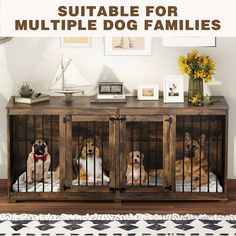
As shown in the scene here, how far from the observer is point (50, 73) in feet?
17.0

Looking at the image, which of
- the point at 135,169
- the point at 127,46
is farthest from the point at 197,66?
the point at 135,169

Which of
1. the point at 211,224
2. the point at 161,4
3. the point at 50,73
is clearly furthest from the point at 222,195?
the point at 161,4

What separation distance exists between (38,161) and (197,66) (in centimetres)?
138

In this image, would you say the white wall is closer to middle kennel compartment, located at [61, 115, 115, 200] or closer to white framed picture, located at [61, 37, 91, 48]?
white framed picture, located at [61, 37, 91, 48]

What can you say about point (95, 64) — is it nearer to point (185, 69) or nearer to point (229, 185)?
point (185, 69)

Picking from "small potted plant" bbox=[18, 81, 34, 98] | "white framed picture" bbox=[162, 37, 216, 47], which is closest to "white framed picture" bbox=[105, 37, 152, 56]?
"white framed picture" bbox=[162, 37, 216, 47]

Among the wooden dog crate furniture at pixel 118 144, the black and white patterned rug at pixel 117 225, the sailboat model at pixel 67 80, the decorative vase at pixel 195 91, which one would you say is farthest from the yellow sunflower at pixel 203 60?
the black and white patterned rug at pixel 117 225

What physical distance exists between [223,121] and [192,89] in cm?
33

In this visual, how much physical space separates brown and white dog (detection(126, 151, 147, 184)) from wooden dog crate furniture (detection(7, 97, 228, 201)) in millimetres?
22

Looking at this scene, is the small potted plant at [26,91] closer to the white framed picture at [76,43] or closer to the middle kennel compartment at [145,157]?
the white framed picture at [76,43]

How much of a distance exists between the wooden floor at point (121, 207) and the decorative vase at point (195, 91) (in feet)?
2.52

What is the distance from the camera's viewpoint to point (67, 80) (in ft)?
16.6

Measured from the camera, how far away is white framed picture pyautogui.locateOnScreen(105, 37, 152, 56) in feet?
16.8

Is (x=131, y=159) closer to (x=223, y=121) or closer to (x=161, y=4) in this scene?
(x=223, y=121)
